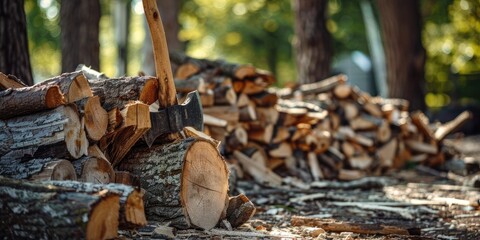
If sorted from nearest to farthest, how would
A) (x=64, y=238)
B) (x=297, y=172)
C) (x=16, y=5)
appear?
(x=64, y=238)
(x=16, y=5)
(x=297, y=172)

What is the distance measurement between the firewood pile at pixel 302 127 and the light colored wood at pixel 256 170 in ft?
0.04

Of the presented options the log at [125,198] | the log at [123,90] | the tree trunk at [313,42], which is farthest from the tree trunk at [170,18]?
the log at [125,198]

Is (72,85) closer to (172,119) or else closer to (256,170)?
(172,119)

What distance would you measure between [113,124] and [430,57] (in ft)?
80.4

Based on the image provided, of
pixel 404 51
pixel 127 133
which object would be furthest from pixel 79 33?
pixel 404 51

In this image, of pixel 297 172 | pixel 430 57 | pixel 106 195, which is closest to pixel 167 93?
pixel 106 195

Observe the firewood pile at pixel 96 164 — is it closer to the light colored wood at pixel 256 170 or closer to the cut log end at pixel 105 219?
the cut log end at pixel 105 219

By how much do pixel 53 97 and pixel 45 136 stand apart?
0.24 metres

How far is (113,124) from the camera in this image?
442cm

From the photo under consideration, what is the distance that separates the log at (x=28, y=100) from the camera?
4035 millimetres

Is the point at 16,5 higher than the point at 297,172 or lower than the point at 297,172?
higher

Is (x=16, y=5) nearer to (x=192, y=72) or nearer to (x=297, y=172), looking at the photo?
(x=192, y=72)

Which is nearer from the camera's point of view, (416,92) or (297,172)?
(297,172)

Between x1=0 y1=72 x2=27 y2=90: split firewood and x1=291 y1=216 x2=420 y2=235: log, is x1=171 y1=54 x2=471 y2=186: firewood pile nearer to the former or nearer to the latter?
x1=291 y1=216 x2=420 y2=235: log
